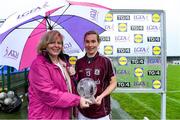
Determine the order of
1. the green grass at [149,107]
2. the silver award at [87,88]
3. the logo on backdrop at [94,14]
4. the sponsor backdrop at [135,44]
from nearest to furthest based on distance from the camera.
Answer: the silver award at [87,88], the logo on backdrop at [94,14], the sponsor backdrop at [135,44], the green grass at [149,107]

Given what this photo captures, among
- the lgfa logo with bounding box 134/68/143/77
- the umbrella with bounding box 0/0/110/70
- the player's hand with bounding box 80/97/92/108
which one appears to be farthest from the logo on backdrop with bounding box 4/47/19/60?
the lgfa logo with bounding box 134/68/143/77

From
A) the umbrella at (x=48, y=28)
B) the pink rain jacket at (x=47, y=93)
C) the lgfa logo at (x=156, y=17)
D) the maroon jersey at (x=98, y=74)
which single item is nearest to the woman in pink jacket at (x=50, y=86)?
the pink rain jacket at (x=47, y=93)

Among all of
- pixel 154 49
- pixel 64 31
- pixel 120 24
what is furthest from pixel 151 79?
pixel 64 31

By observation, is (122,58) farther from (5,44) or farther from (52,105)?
(52,105)

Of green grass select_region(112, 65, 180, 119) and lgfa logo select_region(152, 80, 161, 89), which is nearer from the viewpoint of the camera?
lgfa logo select_region(152, 80, 161, 89)

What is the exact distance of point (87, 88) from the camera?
3.85m

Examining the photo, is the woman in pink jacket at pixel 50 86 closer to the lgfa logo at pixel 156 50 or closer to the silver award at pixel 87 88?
the silver award at pixel 87 88

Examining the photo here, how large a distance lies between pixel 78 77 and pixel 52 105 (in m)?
0.79

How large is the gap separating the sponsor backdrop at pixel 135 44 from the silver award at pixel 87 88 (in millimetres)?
3928

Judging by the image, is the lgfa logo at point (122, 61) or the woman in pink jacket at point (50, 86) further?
the lgfa logo at point (122, 61)

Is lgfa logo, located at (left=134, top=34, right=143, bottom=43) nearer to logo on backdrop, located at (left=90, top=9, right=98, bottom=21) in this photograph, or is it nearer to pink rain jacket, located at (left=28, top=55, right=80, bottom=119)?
logo on backdrop, located at (left=90, top=9, right=98, bottom=21)

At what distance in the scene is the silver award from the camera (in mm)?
3826

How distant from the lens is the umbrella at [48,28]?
15.9 ft

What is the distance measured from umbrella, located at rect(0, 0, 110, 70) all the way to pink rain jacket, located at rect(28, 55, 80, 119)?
115cm
